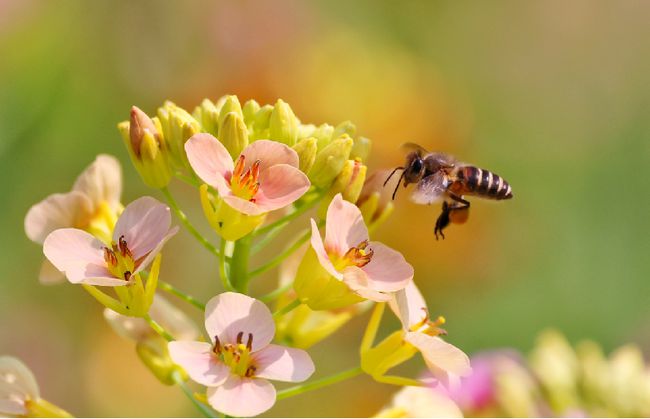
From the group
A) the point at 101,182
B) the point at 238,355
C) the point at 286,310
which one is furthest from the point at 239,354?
the point at 101,182

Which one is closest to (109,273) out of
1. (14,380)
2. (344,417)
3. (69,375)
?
(14,380)

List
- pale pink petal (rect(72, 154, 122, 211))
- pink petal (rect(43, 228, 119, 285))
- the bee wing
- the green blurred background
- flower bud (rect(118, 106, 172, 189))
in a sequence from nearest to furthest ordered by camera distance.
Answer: pink petal (rect(43, 228, 119, 285)), flower bud (rect(118, 106, 172, 189)), pale pink petal (rect(72, 154, 122, 211)), the bee wing, the green blurred background

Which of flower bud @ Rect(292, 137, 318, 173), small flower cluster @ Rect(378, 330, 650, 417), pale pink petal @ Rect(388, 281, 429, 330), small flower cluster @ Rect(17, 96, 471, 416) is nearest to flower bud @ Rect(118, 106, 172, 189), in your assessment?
small flower cluster @ Rect(17, 96, 471, 416)

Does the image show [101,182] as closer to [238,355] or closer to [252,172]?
[252,172]

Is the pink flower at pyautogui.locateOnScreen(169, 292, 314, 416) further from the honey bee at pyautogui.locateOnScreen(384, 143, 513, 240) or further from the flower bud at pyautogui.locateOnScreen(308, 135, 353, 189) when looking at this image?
the honey bee at pyautogui.locateOnScreen(384, 143, 513, 240)

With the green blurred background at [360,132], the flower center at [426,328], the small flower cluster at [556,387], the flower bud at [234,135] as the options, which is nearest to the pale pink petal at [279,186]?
the flower bud at [234,135]

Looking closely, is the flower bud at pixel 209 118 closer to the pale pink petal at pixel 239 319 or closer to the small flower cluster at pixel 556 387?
the pale pink petal at pixel 239 319
